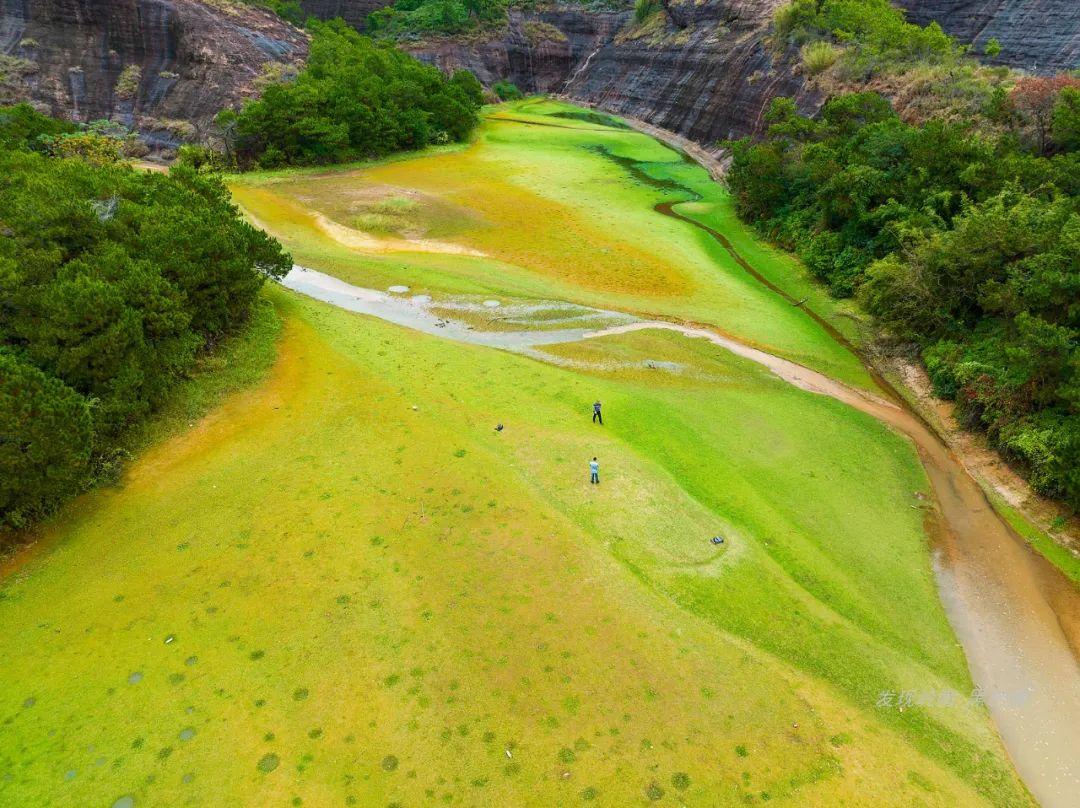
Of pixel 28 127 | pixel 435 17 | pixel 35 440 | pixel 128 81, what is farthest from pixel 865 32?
pixel 435 17

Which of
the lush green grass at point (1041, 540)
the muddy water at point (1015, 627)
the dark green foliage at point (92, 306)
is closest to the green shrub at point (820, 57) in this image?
the muddy water at point (1015, 627)

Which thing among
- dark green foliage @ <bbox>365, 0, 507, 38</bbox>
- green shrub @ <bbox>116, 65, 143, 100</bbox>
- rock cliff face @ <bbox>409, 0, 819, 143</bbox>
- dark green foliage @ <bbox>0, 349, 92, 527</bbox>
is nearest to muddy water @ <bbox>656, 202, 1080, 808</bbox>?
dark green foliage @ <bbox>0, 349, 92, 527</bbox>

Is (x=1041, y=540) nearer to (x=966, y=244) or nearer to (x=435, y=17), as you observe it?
(x=966, y=244)

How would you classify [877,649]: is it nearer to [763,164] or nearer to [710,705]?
[710,705]

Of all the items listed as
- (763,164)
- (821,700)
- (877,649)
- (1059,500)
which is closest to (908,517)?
(1059,500)

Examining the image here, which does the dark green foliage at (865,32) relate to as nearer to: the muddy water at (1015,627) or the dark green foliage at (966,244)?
the dark green foliage at (966,244)

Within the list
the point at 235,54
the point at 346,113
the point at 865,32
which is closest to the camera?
the point at 865,32

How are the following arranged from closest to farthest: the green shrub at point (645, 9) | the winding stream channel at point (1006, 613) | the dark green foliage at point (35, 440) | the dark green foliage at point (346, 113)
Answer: the winding stream channel at point (1006, 613), the dark green foliage at point (35, 440), the dark green foliage at point (346, 113), the green shrub at point (645, 9)
